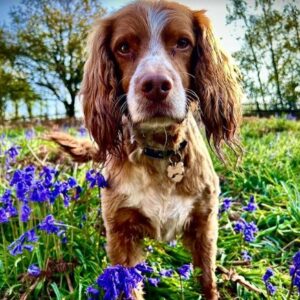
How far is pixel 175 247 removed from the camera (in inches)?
134

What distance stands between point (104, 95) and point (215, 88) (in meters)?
0.69

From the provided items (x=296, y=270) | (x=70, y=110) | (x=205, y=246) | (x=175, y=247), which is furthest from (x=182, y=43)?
(x=70, y=110)

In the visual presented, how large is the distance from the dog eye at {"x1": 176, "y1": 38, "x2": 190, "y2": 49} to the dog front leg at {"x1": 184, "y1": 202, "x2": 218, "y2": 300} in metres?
0.98

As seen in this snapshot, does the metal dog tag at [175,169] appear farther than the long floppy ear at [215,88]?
No

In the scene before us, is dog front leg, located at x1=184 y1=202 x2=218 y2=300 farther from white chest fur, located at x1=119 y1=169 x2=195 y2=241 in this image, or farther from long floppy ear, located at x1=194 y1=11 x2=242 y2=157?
long floppy ear, located at x1=194 y1=11 x2=242 y2=157

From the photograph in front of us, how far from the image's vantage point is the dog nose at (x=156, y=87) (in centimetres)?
207

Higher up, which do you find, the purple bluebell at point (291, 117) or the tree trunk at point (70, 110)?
the purple bluebell at point (291, 117)

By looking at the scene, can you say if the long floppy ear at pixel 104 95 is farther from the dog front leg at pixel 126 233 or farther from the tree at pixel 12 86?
the tree at pixel 12 86

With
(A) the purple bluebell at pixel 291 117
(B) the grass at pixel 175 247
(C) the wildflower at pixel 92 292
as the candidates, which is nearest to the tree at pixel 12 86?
(A) the purple bluebell at pixel 291 117

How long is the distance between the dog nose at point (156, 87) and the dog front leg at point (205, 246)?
0.89m

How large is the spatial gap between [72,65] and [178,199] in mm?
16186

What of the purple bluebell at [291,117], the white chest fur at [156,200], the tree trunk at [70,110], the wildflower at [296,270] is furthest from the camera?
the tree trunk at [70,110]

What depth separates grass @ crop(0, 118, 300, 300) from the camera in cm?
267

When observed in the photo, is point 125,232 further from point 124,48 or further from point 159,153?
point 124,48
